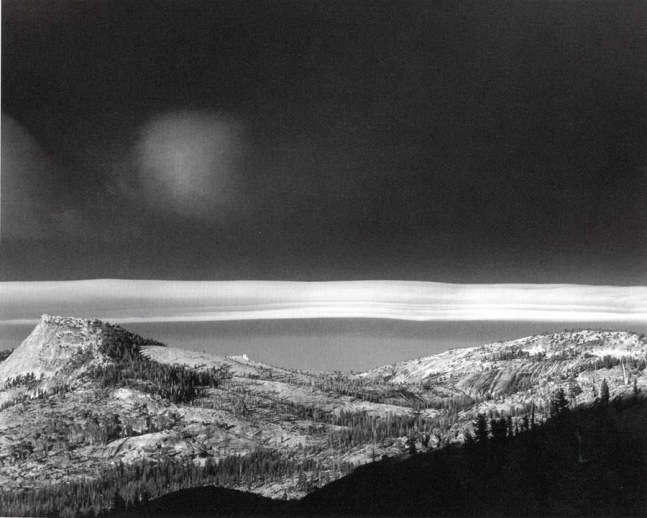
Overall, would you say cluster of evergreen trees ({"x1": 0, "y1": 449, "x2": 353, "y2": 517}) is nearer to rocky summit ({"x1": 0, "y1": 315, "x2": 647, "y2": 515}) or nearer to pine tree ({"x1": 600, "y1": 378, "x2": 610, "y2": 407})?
rocky summit ({"x1": 0, "y1": 315, "x2": 647, "y2": 515})

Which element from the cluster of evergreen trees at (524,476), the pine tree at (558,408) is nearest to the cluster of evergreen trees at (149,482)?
the cluster of evergreen trees at (524,476)

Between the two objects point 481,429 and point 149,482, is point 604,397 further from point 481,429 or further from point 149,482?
point 149,482

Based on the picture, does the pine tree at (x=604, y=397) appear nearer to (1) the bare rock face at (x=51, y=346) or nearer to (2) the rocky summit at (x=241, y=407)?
(2) the rocky summit at (x=241, y=407)

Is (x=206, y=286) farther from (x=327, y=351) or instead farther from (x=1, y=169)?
(x=1, y=169)

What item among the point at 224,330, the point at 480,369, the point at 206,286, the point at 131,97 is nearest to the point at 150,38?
the point at 131,97

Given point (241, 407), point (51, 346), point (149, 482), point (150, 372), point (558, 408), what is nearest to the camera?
point (149, 482)

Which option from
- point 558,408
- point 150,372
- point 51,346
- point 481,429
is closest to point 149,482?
point 150,372
